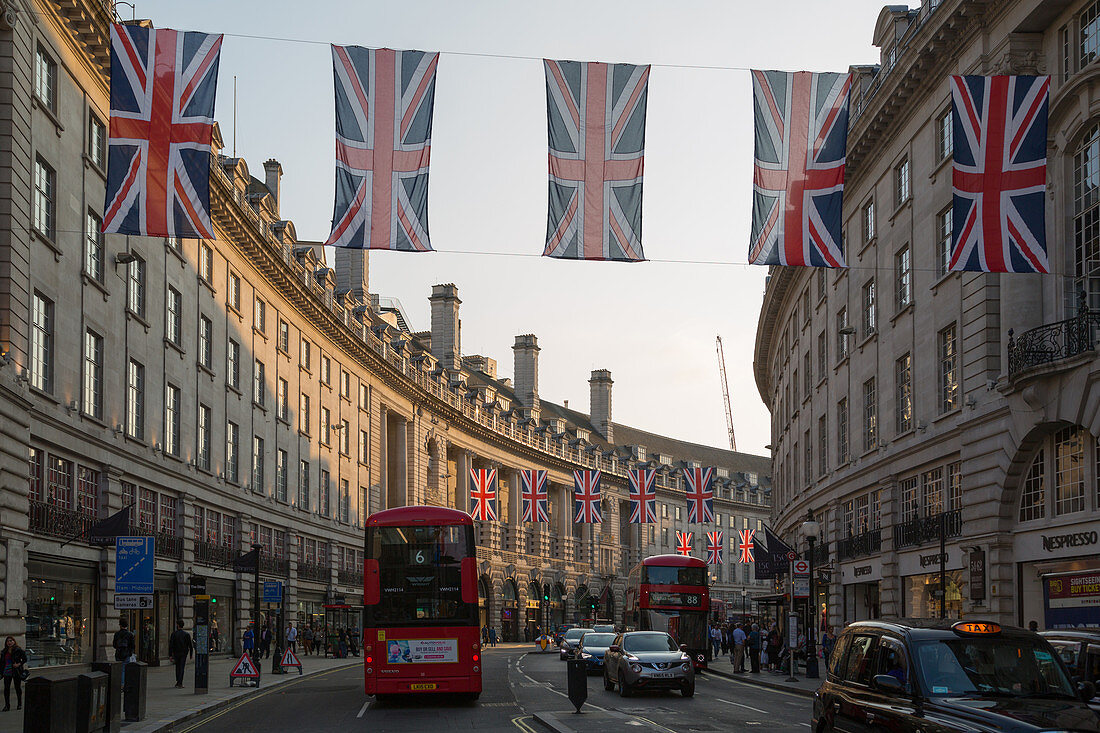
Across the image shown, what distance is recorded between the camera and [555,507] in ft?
394

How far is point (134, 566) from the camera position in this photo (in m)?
23.4

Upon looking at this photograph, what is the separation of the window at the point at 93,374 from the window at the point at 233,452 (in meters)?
15.7

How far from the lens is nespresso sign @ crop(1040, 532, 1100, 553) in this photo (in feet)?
86.0

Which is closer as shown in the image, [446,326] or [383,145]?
[383,145]

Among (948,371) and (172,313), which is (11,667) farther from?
(948,371)

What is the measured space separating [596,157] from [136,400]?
22.4 m

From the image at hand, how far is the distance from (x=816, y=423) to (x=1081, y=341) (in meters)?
26.0

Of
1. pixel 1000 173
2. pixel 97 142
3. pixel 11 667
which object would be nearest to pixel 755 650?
pixel 1000 173

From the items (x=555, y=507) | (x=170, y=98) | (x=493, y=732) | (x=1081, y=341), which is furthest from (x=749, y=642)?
(x=555, y=507)

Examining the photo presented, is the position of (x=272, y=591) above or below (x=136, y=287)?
below

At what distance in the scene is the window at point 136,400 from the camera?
4060cm

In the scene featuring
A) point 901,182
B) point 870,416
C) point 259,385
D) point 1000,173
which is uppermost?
point 901,182

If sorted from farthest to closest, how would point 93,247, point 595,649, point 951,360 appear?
point 595,649
point 93,247
point 951,360

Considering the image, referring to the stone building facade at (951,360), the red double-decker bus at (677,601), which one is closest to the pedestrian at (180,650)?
the red double-decker bus at (677,601)
